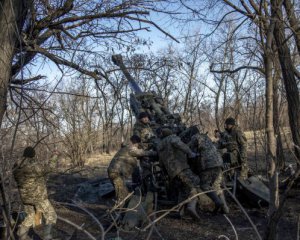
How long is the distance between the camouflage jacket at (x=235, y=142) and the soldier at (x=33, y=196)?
14.8ft

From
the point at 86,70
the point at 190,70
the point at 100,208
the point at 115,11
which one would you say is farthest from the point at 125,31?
the point at 190,70

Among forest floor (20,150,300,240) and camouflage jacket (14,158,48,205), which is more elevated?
camouflage jacket (14,158,48,205)

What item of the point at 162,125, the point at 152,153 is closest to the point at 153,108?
the point at 162,125

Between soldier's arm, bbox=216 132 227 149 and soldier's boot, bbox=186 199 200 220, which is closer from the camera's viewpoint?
soldier's boot, bbox=186 199 200 220

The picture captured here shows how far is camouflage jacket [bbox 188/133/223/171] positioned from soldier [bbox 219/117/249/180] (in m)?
1.28

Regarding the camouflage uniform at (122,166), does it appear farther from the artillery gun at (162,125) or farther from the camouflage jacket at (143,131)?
the camouflage jacket at (143,131)

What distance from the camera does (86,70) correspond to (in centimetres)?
600

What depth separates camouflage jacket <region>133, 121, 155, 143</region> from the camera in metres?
9.67

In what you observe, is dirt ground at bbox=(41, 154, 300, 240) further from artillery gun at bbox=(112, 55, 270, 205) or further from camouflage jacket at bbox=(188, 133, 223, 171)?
camouflage jacket at bbox=(188, 133, 223, 171)

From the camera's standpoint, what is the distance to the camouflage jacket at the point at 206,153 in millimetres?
8102

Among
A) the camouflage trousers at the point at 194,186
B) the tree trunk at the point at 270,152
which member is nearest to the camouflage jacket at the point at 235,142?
the camouflage trousers at the point at 194,186

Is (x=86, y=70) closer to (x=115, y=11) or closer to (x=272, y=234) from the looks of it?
(x=115, y=11)

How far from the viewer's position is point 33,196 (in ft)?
22.3

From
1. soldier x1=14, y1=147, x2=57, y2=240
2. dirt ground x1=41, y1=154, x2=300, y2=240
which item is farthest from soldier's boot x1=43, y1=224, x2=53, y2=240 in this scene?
dirt ground x1=41, y1=154, x2=300, y2=240
